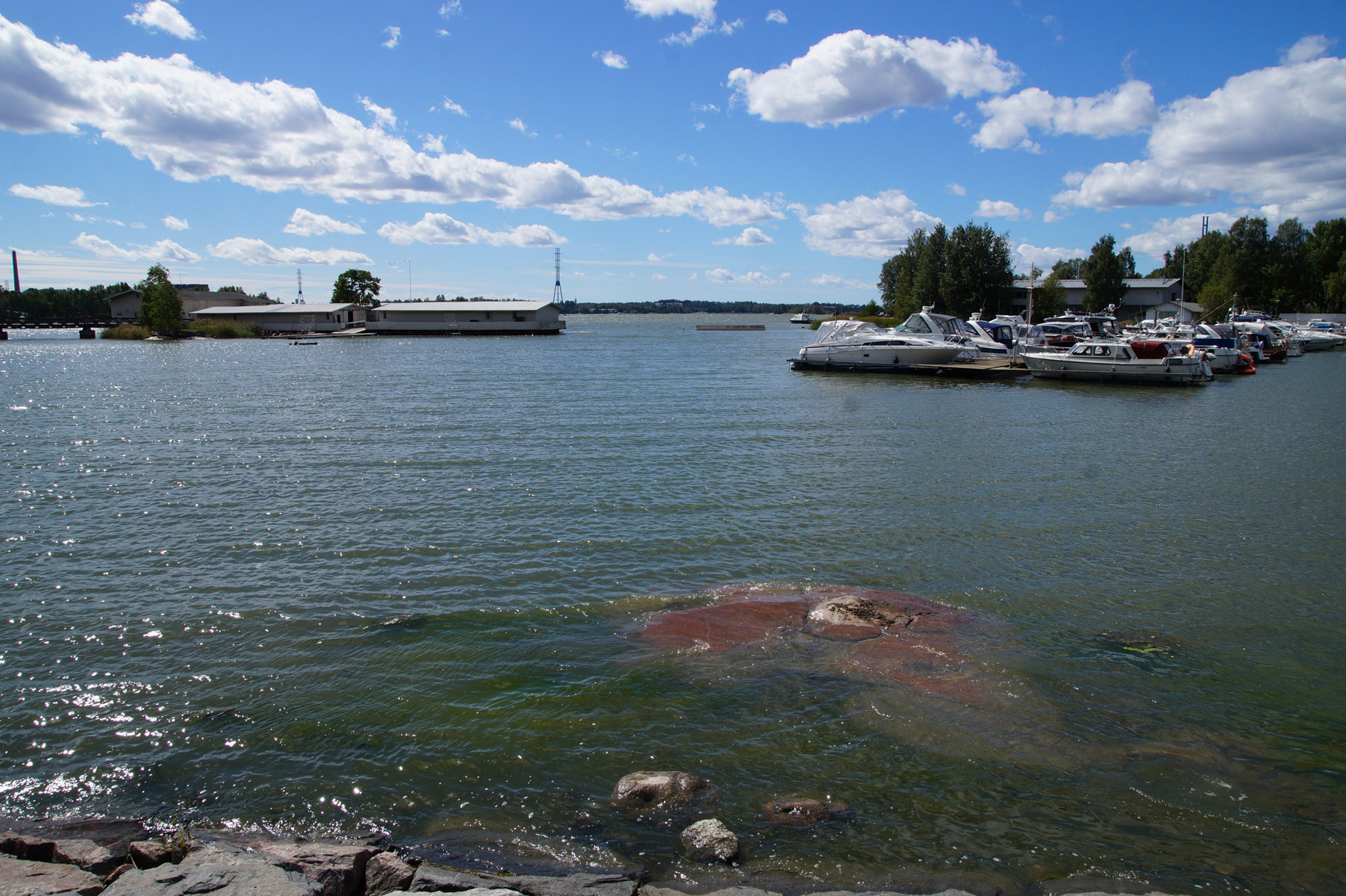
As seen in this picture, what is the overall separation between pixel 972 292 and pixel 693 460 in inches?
3106

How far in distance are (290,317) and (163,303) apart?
17.3 m

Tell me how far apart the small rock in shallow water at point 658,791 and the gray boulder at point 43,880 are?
12.4 ft

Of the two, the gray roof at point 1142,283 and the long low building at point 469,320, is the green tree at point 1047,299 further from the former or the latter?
the long low building at point 469,320

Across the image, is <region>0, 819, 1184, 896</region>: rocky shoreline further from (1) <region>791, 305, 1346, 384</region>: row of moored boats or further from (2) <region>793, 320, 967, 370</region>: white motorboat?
(2) <region>793, 320, 967, 370</region>: white motorboat

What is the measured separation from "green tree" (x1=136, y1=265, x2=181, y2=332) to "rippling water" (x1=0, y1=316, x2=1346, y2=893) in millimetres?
92124

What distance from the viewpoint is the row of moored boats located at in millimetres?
45125

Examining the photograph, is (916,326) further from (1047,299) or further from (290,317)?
(290,317)

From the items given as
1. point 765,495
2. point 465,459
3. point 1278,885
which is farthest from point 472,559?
point 1278,885

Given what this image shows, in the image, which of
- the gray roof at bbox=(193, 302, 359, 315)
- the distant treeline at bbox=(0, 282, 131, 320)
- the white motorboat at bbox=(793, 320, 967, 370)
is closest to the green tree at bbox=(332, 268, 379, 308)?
the gray roof at bbox=(193, 302, 359, 315)

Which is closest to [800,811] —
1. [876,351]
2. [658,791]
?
[658,791]

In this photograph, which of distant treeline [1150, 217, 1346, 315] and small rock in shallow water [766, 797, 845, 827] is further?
distant treeline [1150, 217, 1346, 315]

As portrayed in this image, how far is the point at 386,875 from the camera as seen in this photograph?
5.40 meters

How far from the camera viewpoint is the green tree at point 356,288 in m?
128

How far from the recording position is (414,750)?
301 inches
